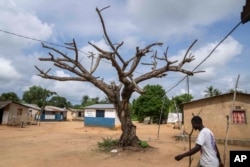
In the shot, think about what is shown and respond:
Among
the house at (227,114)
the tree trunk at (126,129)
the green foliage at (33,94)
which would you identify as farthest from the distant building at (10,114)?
the green foliage at (33,94)

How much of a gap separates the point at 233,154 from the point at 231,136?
13.9 metres

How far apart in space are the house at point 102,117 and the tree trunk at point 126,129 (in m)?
22.0

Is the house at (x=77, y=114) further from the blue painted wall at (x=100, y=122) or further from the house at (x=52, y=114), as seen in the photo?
the blue painted wall at (x=100, y=122)

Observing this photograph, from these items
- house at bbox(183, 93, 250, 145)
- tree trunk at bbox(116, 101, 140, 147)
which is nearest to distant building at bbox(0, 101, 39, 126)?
house at bbox(183, 93, 250, 145)

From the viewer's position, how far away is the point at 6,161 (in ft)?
32.0

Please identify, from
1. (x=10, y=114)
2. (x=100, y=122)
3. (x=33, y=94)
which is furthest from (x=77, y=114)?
(x=10, y=114)

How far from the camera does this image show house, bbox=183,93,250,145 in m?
17.6

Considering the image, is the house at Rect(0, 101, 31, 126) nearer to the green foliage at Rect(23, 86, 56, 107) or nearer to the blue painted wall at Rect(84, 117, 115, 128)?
the blue painted wall at Rect(84, 117, 115, 128)

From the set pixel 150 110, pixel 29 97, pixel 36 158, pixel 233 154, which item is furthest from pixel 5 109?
pixel 29 97

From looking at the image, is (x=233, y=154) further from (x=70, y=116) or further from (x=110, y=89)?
(x=70, y=116)

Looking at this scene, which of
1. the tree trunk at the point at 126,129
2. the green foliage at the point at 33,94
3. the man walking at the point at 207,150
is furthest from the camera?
the green foliage at the point at 33,94

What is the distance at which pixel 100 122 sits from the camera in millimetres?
35875

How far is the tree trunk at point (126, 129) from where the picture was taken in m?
12.5

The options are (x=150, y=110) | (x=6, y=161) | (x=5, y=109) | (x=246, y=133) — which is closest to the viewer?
(x=6, y=161)
